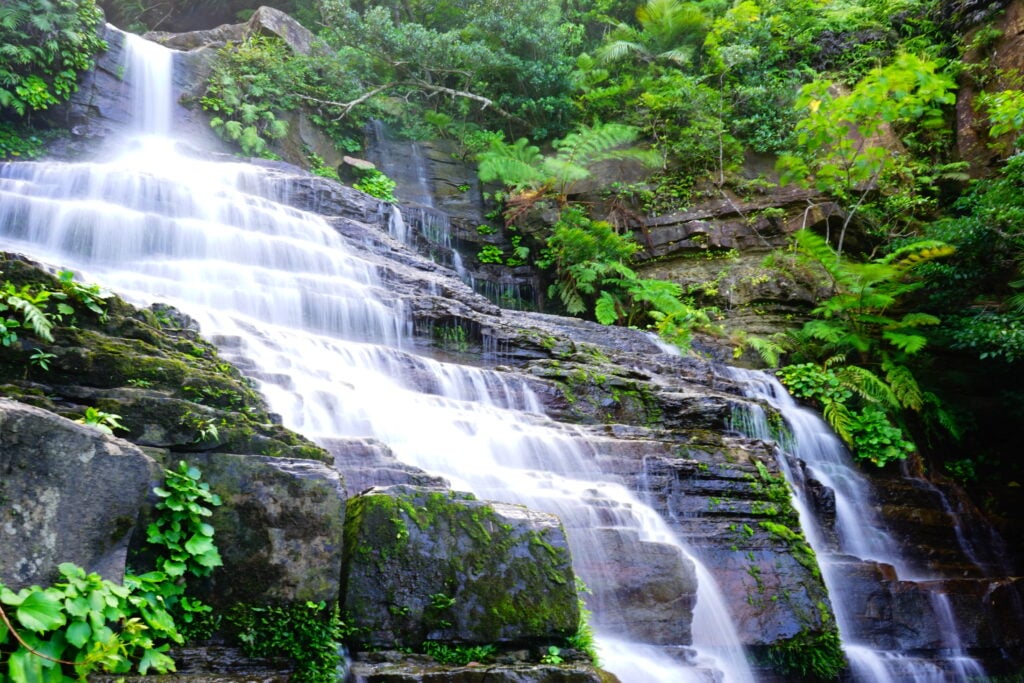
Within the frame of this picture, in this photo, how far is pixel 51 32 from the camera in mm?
13039

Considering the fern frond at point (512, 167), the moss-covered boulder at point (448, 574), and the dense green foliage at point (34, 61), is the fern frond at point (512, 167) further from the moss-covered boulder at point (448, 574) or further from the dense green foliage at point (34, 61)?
the moss-covered boulder at point (448, 574)

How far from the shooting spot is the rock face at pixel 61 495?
2.72 metres

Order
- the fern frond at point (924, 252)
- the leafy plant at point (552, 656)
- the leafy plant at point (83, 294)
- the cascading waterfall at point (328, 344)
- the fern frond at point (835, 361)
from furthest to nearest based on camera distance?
the fern frond at point (924, 252), the fern frond at point (835, 361), the cascading waterfall at point (328, 344), the leafy plant at point (83, 294), the leafy plant at point (552, 656)

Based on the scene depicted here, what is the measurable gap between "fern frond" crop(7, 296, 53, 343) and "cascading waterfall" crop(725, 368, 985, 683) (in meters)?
6.41

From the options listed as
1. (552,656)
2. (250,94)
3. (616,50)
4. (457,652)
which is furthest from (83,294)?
(616,50)

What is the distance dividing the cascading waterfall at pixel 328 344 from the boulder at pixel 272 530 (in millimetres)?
1293

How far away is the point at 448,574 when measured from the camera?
12.0 feet

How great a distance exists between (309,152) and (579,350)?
9.76 m

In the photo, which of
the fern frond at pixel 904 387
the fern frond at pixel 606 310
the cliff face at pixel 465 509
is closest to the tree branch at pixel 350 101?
the fern frond at pixel 606 310

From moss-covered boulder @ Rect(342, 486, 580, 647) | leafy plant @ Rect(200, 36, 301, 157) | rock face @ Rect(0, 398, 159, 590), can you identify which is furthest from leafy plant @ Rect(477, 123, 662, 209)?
rock face @ Rect(0, 398, 159, 590)

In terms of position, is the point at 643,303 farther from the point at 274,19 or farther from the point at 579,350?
the point at 274,19

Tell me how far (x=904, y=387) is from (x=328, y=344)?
27.7ft

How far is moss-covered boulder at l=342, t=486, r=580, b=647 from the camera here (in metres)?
3.51

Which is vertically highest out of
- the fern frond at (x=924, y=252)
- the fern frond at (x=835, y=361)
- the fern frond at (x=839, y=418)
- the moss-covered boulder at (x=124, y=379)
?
the fern frond at (x=924, y=252)
